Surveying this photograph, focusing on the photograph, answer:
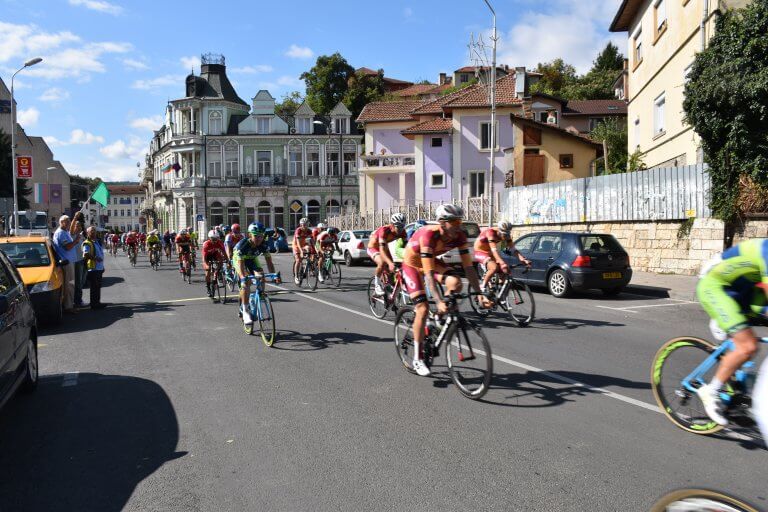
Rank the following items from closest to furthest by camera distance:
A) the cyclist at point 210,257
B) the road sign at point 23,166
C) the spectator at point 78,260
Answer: the spectator at point 78,260 < the cyclist at point 210,257 < the road sign at point 23,166

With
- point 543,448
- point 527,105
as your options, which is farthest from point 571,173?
point 543,448

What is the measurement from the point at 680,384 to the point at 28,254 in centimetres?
1132

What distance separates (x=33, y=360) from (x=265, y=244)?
3.83m

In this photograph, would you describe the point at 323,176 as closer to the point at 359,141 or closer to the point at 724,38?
the point at 359,141

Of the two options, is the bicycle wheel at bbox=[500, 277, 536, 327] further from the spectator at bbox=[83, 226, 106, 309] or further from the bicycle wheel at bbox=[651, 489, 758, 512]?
the spectator at bbox=[83, 226, 106, 309]

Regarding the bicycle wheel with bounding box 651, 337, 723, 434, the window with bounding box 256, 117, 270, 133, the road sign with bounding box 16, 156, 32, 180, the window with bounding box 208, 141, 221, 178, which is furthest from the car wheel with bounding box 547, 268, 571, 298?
the window with bounding box 256, 117, 270, 133

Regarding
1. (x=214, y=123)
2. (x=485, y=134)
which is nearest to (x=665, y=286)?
(x=485, y=134)

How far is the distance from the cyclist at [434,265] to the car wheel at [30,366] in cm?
398

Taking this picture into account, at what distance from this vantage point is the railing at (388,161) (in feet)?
156

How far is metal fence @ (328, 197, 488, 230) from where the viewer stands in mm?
28448

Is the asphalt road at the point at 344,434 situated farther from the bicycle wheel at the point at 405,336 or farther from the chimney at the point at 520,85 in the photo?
the chimney at the point at 520,85

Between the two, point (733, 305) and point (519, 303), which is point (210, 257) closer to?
point (519, 303)

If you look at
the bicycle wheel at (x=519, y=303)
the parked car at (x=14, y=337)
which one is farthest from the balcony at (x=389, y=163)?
the parked car at (x=14, y=337)

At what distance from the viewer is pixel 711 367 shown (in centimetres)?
448
